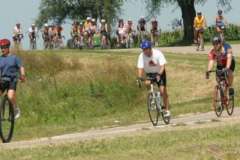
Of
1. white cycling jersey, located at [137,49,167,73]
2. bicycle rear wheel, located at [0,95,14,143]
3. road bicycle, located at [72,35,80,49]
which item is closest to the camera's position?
bicycle rear wheel, located at [0,95,14,143]

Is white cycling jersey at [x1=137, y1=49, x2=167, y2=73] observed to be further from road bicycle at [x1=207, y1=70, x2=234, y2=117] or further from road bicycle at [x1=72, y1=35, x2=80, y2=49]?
road bicycle at [x1=72, y1=35, x2=80, y2=49]

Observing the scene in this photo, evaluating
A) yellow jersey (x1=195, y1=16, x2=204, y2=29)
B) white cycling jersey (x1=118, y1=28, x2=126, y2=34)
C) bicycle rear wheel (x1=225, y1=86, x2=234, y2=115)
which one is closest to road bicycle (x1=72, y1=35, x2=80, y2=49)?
white cycling jersey (x1=118, y1=28, x2=126, y2=34)

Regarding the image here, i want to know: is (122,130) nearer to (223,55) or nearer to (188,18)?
(223,55)

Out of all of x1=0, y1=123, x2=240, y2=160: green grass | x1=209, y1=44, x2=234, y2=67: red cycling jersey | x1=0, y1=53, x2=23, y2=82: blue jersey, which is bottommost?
x1=0, y1=123, x2=240, y2=160: green grass

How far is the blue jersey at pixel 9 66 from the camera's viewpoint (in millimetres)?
17047

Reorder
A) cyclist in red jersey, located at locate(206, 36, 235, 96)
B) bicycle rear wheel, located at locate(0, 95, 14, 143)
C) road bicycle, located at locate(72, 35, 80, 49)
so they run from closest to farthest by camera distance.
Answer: bicycle rear wheel, located at locate(0, 95, 14, 143) < cyclist in red jersey, located at locate(206, 36, 235, 96) < road bicycle, located at locate(72, 35, 80, 49)

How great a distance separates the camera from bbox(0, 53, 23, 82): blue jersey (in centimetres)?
1705

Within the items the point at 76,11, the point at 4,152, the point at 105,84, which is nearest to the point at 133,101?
the point at 105,84

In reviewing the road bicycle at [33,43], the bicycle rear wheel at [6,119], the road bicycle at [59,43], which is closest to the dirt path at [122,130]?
the bicycle rear wheel at [6,119]

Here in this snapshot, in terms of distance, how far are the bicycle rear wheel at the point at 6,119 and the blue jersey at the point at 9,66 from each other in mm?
436

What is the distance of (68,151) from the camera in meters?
12.8

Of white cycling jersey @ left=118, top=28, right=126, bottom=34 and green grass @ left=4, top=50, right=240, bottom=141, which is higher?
white cycling jersey @ left=118, top=28, right=126, bottom=34

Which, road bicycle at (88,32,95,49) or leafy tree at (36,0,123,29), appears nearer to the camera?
road bicycle at (88,32,95,49)

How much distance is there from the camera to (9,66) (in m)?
17.1
